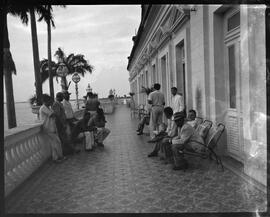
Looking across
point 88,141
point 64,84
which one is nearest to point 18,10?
point 64,84

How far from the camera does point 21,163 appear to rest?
530 centimetres

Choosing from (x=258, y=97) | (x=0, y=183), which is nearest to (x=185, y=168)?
(x=258, y=97)

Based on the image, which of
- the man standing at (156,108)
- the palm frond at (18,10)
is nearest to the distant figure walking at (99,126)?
the man standing at (156,108)

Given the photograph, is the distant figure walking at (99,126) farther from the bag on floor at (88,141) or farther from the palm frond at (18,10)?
the palm frond at (18,10)

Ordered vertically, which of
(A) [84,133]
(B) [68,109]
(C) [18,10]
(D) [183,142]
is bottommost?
(A) [84,133]

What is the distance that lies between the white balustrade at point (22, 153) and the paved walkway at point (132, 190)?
16cm

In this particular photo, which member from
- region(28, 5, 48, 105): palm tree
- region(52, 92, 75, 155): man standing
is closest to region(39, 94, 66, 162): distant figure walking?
region(52, 92, 75, 155): man standing

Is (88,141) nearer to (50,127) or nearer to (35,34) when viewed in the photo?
(50,127)

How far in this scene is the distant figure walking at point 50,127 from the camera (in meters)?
6.46

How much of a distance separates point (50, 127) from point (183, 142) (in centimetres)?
280

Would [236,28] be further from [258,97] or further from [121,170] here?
[121,170]

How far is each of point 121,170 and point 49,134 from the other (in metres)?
1.88

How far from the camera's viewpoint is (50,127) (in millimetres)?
A: 6652

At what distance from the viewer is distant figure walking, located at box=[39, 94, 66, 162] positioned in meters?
6.46
